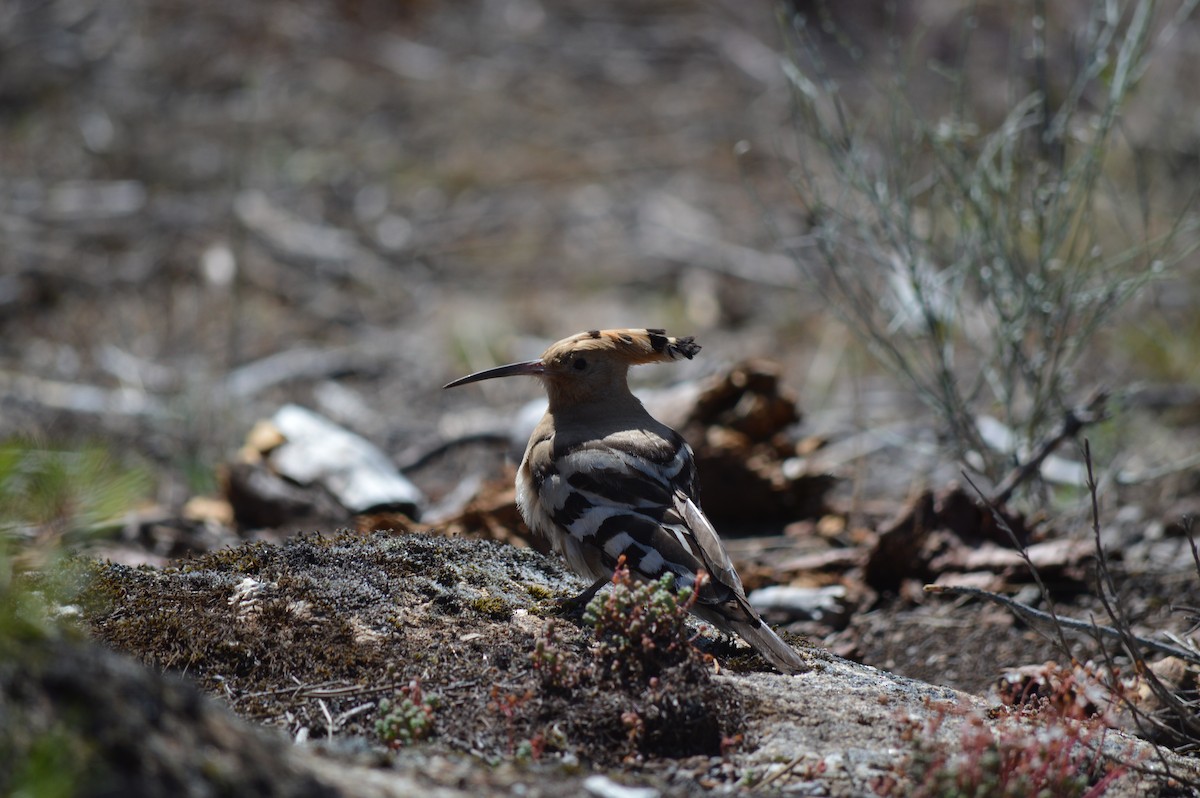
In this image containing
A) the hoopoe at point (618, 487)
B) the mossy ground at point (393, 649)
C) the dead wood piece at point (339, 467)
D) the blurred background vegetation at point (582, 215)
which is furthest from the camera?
the dead wood piece at point (339, 467)

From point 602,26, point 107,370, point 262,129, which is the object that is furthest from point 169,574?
point 602,26

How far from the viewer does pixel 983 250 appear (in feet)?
16.3

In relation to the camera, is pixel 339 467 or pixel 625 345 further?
pixel 339 467

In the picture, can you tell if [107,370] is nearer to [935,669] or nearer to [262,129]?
[262,129]

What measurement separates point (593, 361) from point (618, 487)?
81 cm

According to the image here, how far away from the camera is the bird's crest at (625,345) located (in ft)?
14.5

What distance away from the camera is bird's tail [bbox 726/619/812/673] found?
3213mm

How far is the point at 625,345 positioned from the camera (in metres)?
4.43

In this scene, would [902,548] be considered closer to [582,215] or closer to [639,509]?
[639,509]

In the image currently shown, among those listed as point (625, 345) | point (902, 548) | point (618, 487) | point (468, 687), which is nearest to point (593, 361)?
point (625, 345)

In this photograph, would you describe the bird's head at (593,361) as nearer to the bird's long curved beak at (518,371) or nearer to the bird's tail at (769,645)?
the bird's long curved beak at (518,371)

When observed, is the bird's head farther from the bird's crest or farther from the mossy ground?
the mossy ground

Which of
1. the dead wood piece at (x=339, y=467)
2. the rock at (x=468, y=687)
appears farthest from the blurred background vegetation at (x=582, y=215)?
the rock at (x=468, y=687)

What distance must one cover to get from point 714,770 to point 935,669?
176 cm
